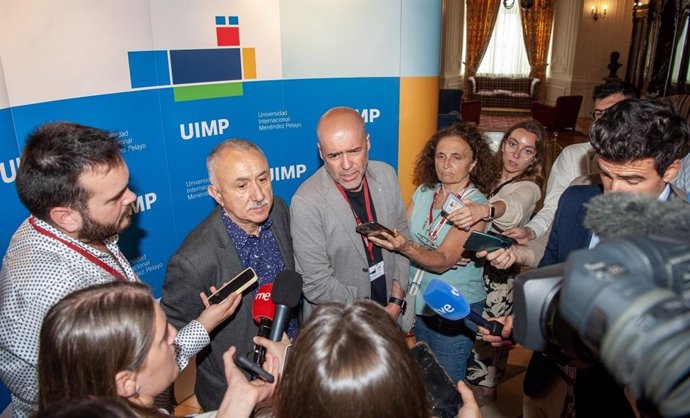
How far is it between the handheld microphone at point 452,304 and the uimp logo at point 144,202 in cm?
197

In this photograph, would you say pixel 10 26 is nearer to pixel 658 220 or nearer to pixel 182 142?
pixel 182 142

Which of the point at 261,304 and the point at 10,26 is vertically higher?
the point at 10,26

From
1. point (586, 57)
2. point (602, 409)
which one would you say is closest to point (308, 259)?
point (602, 409)

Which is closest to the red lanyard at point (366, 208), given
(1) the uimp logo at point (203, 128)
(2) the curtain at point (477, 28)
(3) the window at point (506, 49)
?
(1) the uimp logo at point (203, 128)

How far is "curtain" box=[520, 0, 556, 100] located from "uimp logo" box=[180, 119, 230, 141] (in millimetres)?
13144

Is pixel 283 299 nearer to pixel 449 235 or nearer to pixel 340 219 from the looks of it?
pixel 340 219

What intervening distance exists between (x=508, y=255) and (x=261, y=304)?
969 mm

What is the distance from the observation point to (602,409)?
157 centimetres

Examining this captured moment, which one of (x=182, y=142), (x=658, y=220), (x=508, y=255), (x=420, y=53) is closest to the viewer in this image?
(x=658, y=220)

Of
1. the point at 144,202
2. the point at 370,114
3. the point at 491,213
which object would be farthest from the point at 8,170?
the point at 370,114

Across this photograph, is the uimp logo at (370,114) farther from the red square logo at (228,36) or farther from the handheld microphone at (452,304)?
the handheld microphone at (452,304)

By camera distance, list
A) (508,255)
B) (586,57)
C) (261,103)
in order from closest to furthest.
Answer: (508,255) → (261,103) → (586,57)

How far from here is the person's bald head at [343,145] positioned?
1.97 meters

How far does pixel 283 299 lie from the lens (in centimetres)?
143
